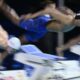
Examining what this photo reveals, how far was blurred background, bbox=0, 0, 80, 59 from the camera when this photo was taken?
5.17 metres

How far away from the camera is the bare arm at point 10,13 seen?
5070 millimetres

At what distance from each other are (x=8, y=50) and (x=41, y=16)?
0.97 meters

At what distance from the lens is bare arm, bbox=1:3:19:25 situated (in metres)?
5.07

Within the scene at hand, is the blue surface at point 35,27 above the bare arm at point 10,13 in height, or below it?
below

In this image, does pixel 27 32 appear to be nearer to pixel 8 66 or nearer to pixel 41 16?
pixel 41 16

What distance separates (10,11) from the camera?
201 inches

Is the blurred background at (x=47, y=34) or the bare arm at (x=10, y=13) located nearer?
the bare arm at (x=10, y=13)

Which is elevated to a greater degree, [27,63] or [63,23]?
[63,23]

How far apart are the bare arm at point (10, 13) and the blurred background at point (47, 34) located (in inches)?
2.8

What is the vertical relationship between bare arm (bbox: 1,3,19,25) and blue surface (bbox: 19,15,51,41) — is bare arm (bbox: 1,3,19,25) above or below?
above

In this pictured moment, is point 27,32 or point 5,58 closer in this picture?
point 5,58

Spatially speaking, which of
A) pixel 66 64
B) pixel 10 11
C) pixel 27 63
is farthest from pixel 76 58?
pixel 10 11

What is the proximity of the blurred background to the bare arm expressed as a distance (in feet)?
0.23

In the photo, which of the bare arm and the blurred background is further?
the blurred background
